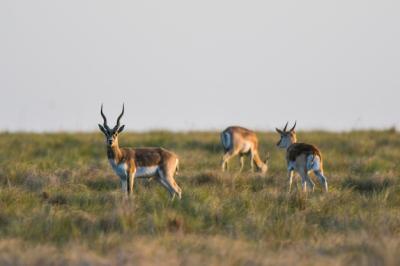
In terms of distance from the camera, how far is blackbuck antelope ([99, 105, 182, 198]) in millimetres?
12711

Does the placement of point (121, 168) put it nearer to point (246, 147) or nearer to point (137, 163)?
point (137, 163)

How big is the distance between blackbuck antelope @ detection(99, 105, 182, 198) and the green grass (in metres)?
0.31

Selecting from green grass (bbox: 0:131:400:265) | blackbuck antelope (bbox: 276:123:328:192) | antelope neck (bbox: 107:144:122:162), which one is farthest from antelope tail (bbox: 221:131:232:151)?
antelope neck (bbox: 107:144:122:162)

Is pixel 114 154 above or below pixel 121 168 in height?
above

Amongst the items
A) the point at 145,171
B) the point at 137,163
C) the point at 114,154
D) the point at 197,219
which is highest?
the point at 114,154

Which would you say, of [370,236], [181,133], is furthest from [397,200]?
[181,133]

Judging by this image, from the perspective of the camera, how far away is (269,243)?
28.4 ft

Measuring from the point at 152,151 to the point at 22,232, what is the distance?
433 cm

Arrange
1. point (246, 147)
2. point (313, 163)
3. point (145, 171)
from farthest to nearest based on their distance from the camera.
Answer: point (246, 147), point (313, 163), point (145, 171)

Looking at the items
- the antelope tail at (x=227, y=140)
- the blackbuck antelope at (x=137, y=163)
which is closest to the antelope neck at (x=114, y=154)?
the blackbuck antelope at (x=137, y=163)

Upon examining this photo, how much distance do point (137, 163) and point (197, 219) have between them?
3.12 meters

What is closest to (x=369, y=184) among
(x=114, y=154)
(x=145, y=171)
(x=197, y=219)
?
(x=145, y=171)

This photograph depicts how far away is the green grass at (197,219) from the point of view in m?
7.56

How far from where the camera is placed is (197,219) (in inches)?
394
